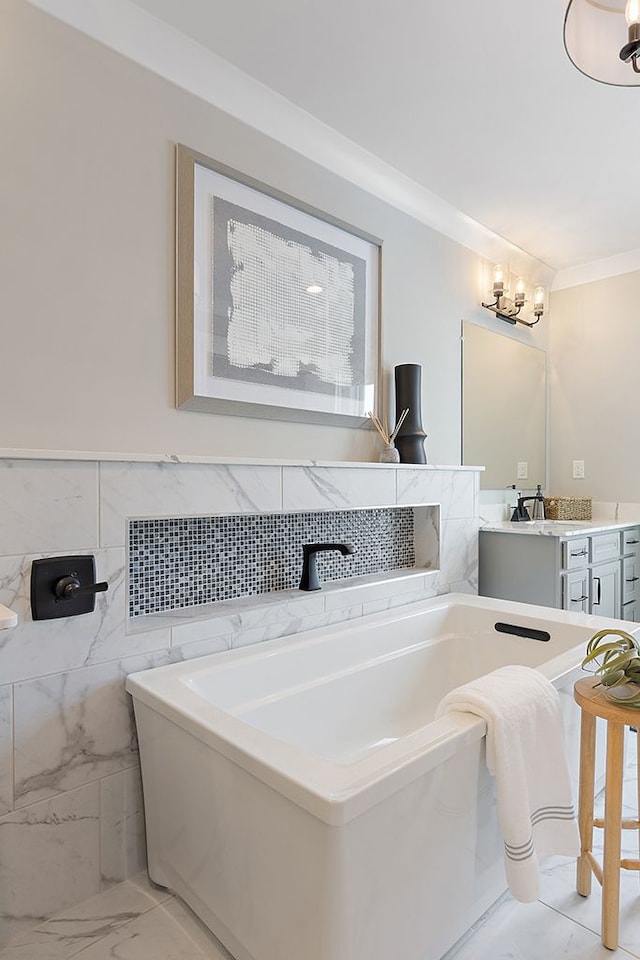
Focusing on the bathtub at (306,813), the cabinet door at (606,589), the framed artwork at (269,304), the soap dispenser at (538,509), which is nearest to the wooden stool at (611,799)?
the bathtub at (306,813)

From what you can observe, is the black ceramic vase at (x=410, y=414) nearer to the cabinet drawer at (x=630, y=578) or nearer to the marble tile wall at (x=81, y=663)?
the marble tile wall at (x=81, y=663)

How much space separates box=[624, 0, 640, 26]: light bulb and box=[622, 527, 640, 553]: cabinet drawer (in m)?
2.47

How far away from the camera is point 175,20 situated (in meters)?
1.75

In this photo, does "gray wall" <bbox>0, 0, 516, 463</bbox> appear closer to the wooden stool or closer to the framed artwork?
the framed artwork

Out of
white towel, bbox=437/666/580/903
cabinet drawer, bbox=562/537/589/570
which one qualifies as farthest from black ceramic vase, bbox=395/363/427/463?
white towel, bbox=437/666/580/903

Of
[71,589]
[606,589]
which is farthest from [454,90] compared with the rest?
[606,589]

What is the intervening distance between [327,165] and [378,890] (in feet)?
7.81

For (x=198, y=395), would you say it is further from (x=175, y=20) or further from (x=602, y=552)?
(x=602, y=552)

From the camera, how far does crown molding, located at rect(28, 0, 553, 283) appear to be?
1.65 meters

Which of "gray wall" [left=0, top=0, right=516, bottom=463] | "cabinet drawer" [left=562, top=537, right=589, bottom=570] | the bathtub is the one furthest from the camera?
"cabinet drawer" [left=562, top=537, right=589, bottom=570]

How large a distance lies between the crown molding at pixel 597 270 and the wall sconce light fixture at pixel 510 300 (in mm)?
412

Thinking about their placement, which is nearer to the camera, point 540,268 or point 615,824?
point 615,824

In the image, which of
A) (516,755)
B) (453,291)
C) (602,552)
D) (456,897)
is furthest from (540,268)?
(456,897)

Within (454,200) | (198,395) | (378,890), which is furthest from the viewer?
(454,200)
